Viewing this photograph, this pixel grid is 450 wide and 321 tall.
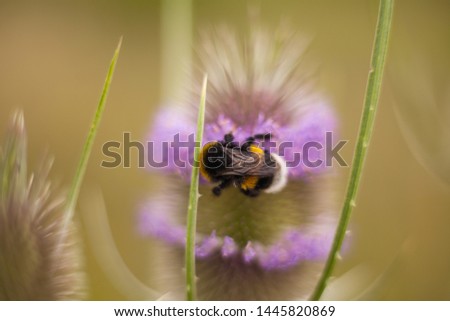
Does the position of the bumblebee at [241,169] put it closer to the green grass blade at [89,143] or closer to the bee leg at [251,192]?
the bee leg at [251,192]

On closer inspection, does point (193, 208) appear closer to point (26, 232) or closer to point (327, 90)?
point (26, 232)

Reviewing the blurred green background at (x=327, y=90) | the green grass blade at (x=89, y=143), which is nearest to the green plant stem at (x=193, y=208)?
the green grass blade at (x=89, y=143)

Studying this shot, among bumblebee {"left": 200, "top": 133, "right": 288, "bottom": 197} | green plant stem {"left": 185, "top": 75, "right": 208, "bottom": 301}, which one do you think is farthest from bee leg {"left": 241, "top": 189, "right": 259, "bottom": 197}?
green plant stem {"left": 185, "top": 75, "right": 208, "bottom": 301}

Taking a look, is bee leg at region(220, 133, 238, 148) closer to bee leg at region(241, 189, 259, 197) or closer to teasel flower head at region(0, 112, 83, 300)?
bee leg at region(241, 189, 259, 197)

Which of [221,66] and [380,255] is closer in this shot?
[221,66]

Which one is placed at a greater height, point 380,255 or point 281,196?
point 281,196
